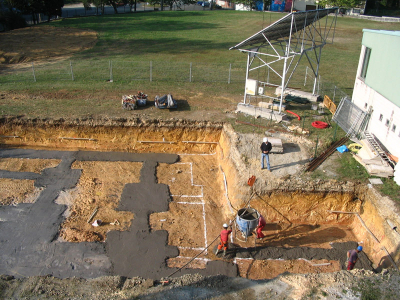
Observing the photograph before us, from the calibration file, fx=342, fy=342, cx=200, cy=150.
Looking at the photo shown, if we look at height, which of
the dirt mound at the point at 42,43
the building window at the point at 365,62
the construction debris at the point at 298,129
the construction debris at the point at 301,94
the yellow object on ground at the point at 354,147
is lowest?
the yellow object on ground at the point at 354,147

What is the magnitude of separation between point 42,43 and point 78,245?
31.8 meters

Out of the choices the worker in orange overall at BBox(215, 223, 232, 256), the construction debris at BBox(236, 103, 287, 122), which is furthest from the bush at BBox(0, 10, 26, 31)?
the worker in orange overall at BBox(215, 223, 232, 256)

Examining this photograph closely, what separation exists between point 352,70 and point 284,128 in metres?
17.1

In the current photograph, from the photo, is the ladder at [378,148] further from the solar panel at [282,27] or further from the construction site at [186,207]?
the solar panel at [282,27]

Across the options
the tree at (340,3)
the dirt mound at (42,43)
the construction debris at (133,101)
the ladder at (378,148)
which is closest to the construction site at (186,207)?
the construction debris at (133,101)

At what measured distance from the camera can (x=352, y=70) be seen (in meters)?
32.9

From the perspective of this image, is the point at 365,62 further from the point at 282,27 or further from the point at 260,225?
the point at 260,225

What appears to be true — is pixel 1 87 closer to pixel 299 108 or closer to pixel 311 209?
pixel 299 108

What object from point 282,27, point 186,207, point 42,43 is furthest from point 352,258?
point 42,43

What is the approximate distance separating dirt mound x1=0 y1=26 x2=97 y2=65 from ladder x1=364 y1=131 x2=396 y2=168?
28.9 metres

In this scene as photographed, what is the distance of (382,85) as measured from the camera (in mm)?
17812

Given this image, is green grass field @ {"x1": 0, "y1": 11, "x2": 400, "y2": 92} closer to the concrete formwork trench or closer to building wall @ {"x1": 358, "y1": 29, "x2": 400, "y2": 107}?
the concrete formwork trench

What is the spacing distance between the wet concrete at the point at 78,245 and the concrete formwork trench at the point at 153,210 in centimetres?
4

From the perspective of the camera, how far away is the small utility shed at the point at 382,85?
16.5 metres
